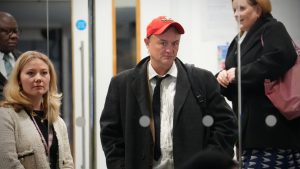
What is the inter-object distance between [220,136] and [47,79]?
1.07 meters

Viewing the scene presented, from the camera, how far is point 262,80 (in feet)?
9.74

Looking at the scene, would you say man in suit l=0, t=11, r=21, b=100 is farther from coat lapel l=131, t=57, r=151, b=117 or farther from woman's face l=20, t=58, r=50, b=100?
coat lapel l=131, t=57, r=151, b=117

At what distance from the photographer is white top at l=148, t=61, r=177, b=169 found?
2742mm

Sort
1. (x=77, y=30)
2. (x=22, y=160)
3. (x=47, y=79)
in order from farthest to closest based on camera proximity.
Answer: (x=77, y=30) < (x=47, y=79) < (x=22, y=160)

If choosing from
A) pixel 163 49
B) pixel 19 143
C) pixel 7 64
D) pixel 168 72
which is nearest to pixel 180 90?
pixel 168 72

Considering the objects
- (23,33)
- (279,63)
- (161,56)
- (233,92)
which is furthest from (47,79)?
(279,63)

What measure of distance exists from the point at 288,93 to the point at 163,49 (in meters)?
0.78

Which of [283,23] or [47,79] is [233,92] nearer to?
[283,23]

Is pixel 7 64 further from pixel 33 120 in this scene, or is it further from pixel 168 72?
pixel 168 72

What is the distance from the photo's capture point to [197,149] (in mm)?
2742

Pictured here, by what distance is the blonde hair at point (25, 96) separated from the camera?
2.82 meters

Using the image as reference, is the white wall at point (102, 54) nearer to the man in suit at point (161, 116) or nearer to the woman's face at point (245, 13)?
the man in suit at point (161, 116)

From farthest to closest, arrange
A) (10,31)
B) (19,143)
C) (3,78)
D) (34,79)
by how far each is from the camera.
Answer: (10,31) < (3,78) < (34,79) < (19,143)

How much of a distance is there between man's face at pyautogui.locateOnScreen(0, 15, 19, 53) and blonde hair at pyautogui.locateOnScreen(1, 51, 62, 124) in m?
0.12
